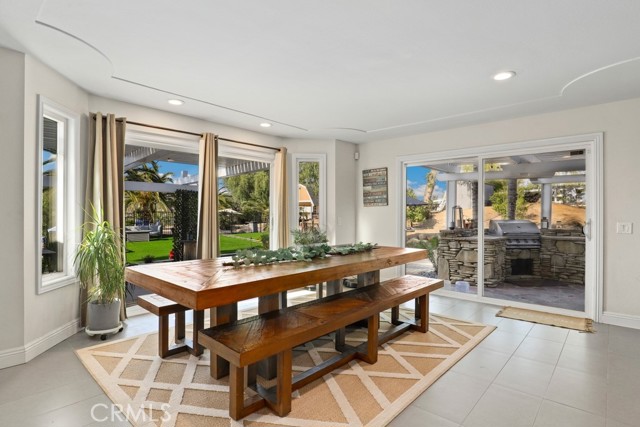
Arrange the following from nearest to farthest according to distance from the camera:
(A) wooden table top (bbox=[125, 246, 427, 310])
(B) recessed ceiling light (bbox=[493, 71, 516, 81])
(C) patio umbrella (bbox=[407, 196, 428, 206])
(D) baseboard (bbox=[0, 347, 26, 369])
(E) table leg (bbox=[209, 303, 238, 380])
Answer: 1. (A) wooden table top (bbox=[125, 246, 427, 310])
2. (E) table leg (bbox=[209, 303, 238, 380])
3. (D) baseboard (bbox=[0, 347, 26, 369])
4. (B) recessed ceiling light (bbox=[493, 71, 516, 81])
5. (C) patio umbrella (bbox=[407, 196, 428, 206])

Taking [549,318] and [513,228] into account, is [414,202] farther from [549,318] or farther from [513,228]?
[549,318]

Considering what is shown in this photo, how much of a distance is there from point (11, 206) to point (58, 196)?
68cm

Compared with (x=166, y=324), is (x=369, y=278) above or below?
above

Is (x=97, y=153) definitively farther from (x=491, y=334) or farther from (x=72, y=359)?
(x=491, y=334)

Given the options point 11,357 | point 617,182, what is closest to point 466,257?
point 617,182

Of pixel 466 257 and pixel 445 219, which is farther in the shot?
pixel 445 219

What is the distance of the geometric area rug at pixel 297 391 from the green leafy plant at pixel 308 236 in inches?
76.7

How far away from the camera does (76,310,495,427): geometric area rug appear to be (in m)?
1.99

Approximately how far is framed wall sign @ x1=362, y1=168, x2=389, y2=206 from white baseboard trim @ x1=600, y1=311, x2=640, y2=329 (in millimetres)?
3082

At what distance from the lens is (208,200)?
14.2ft

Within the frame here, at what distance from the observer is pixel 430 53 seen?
8.61ft

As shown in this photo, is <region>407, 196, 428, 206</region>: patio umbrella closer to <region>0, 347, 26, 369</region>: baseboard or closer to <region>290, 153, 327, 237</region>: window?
<region>290, 153, 327, 237</region>: window

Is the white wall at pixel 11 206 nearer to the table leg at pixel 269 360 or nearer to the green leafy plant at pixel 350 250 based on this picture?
the table leg at pixel 269 360

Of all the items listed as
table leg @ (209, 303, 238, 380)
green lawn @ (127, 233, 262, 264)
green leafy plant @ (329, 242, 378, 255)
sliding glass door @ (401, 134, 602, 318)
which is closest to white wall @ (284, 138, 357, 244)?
sliding glass door @ (401, 134, 602, 318)
